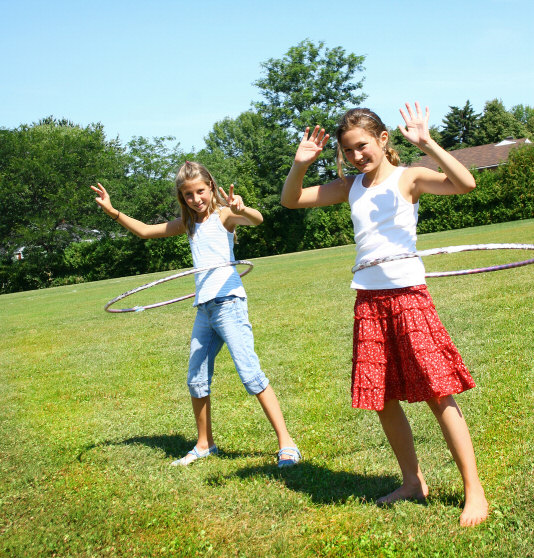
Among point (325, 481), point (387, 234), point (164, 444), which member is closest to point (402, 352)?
point (387, 234)

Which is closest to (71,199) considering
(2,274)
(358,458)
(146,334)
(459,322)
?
(2,274)

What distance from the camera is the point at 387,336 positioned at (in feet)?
11.3

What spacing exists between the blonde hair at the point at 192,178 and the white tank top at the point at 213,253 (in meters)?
0.05

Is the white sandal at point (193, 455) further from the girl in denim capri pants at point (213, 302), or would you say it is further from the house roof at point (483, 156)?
the house roof at point (483, 156)

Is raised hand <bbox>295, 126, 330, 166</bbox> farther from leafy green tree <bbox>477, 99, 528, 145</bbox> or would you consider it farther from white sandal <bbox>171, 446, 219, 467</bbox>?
leafy green tree <bbox>477, 99, 528, 145</bbox>

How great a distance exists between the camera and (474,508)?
3244 mm

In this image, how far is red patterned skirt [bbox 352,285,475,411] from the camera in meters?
3.25

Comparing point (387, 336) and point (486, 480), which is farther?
point (486, 480)

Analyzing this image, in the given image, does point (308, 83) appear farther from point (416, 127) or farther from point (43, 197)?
point (416, 127)

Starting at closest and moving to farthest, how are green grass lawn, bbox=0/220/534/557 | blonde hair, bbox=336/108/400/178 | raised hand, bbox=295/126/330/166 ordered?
green grass lawn, bbox=0/220/534/557 < blonde hair, bbox=336/108/400/178 < raised hand, bbox=295/126/330/166

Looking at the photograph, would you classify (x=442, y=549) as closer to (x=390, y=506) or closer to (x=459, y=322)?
(x=390, y=506)

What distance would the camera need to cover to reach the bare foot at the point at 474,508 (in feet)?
10.5

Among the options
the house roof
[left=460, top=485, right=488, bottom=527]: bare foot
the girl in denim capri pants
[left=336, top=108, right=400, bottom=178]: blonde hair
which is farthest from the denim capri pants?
the house roof

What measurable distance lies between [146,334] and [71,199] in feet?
125
